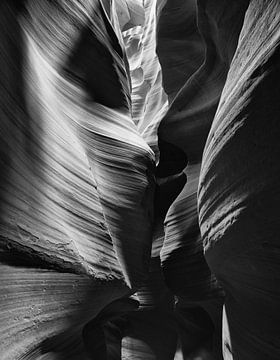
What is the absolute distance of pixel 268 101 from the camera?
2.54ft

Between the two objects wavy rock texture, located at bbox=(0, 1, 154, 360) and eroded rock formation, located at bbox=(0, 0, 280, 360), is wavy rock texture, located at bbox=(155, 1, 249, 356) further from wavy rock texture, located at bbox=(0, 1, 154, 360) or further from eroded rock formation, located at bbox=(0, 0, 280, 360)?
wavy rock texture, located at bbox=(0, 1, 154, 360)

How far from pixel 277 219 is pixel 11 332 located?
52cm

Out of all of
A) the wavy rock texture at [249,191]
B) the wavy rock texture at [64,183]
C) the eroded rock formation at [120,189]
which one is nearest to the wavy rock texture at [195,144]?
the eroded rock formation at [120,189]

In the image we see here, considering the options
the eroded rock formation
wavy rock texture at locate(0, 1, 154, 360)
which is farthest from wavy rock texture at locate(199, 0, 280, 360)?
wavy rock texture at locate(0, 1, 154, 360)

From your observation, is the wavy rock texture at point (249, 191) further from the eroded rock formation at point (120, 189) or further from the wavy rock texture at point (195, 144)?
the wavy rock texture at point (195, 144)

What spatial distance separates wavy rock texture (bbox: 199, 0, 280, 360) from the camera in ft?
2.56

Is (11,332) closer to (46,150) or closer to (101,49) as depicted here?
(46,150)

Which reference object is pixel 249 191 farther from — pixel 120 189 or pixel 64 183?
pixel 120 189

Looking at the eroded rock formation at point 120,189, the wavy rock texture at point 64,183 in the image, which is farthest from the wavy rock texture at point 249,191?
the wavy rock texture at point 64,183

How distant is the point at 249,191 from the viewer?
83 cm

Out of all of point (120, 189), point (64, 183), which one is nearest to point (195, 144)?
point (120, 189)

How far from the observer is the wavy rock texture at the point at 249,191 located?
780mm

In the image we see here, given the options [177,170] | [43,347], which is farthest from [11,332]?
[177,170]

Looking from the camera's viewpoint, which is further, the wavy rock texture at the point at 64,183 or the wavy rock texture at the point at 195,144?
the wavy rock texture at the point at 195,144
